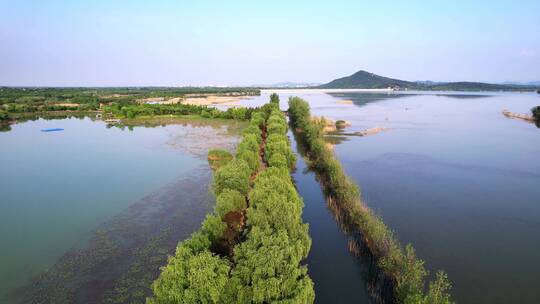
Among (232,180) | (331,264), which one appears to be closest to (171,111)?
(232,180)

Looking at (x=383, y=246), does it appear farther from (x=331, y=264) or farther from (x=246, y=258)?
(x=246, y=258)

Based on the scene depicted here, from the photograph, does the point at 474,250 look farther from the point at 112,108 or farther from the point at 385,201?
the point at 112,108

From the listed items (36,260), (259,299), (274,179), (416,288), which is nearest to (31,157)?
(36,260)

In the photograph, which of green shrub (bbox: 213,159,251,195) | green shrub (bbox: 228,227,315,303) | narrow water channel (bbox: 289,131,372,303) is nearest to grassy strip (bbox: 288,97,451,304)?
narrow water channel (bbox: 289,131,372,303)

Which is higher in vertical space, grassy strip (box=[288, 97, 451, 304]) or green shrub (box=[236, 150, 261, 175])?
green shrub (box=[236, 150, 261, 175])

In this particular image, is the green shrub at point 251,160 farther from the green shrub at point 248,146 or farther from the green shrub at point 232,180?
the green shrub at point 232,180

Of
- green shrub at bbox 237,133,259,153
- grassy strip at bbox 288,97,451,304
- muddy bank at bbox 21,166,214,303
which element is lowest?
muddy bank at bbox 21,166,214,303

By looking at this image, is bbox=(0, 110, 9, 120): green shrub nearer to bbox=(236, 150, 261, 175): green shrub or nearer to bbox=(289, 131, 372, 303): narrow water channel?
bbox=(236, 150, 261, 175): green shrub

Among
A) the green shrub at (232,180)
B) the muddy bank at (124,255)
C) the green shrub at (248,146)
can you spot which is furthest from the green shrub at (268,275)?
the green shrub at (248,146)
